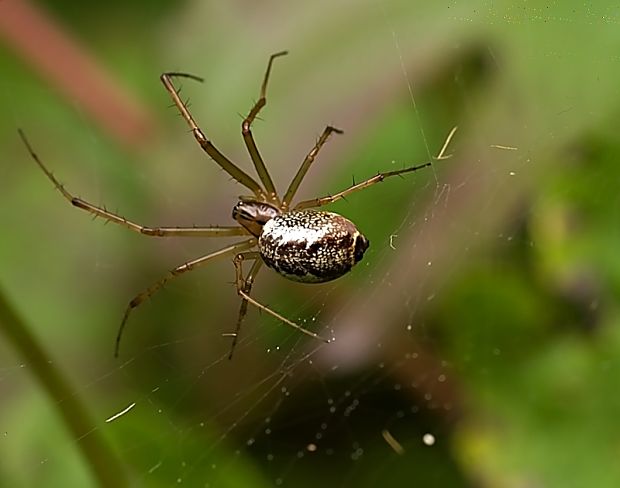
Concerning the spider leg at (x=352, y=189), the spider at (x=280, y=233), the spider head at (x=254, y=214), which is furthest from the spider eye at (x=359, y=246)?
the spider head at (x=254, y=214)

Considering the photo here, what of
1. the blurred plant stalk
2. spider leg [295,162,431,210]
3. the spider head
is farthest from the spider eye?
the blurred plant stalk

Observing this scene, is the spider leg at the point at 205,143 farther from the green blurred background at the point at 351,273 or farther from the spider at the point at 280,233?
the green blurred background at the point at 351,273

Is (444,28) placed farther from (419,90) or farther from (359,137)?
(359,137)

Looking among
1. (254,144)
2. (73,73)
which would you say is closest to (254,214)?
(254,144)

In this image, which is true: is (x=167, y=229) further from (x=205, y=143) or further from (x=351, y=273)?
(x=351, y=273)

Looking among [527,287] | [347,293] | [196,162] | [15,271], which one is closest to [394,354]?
[347,293]

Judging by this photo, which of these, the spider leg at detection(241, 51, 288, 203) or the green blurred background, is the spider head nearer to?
the spider leg at detection(241, 51, 288, 203)
